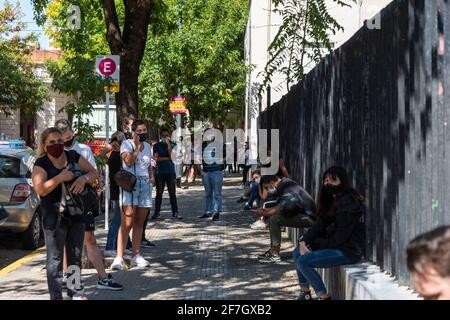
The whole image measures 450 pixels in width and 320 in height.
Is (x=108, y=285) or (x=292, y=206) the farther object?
(x=292, y=206)

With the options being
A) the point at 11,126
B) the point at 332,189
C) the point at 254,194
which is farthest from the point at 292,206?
the point at 11,126

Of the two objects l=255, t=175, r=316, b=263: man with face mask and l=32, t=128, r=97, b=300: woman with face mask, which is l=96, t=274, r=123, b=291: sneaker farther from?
l=255, t=175, r=316, b=263: man with face mask

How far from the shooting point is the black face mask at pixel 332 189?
24.8 ft

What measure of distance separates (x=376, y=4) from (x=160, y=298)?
19.8m

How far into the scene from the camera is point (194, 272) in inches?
403

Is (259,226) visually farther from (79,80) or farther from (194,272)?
(79,80)

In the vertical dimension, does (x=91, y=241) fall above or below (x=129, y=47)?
below

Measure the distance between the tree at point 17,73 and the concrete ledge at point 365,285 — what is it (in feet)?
84.0

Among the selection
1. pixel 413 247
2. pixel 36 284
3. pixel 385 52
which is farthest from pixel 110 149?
pixel 413 247

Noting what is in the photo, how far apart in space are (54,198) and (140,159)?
3.32 meters

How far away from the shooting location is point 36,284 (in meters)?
9.35

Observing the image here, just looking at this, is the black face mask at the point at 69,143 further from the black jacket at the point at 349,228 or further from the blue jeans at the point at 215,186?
the blue jeans at the point at 215,186

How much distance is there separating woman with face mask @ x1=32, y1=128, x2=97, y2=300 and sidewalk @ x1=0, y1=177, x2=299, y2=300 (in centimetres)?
109

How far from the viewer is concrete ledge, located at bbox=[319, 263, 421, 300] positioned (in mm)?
5797
